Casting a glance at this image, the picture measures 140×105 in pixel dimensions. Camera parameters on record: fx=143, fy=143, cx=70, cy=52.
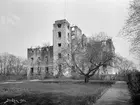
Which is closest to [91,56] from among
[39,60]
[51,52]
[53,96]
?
[53,96]

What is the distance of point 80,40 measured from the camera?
23531mm

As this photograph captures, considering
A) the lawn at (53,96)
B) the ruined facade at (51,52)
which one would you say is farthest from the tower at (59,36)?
the lawn at (53,96)

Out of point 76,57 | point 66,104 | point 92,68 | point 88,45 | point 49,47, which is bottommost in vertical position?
point 66,104

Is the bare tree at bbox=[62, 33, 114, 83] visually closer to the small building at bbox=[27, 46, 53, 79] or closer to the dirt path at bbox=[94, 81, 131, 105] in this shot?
the dirt path at bbox=[94, 81, 131, 105]

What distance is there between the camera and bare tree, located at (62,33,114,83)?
2103 cm

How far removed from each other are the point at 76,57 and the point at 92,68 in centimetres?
310

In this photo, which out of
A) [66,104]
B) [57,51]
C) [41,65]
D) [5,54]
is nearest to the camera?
[66,104]

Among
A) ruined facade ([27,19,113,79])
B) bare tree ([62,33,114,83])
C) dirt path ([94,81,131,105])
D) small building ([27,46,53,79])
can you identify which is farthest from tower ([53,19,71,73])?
dirt path ([94,81,131,105])

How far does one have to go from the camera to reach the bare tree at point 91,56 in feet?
69.0

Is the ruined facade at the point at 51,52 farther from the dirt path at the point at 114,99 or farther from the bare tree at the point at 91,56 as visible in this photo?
the dirt path at the point at 114,99

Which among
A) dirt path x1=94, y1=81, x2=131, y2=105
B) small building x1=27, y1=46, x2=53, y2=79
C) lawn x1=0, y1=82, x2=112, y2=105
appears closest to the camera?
dirt path x1=94, y1=81, x2=131, y2=105

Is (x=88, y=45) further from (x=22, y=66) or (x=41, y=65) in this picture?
(x=22, y=66)

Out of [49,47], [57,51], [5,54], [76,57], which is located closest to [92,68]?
[76,57]

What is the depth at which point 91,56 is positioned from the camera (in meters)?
21.2
